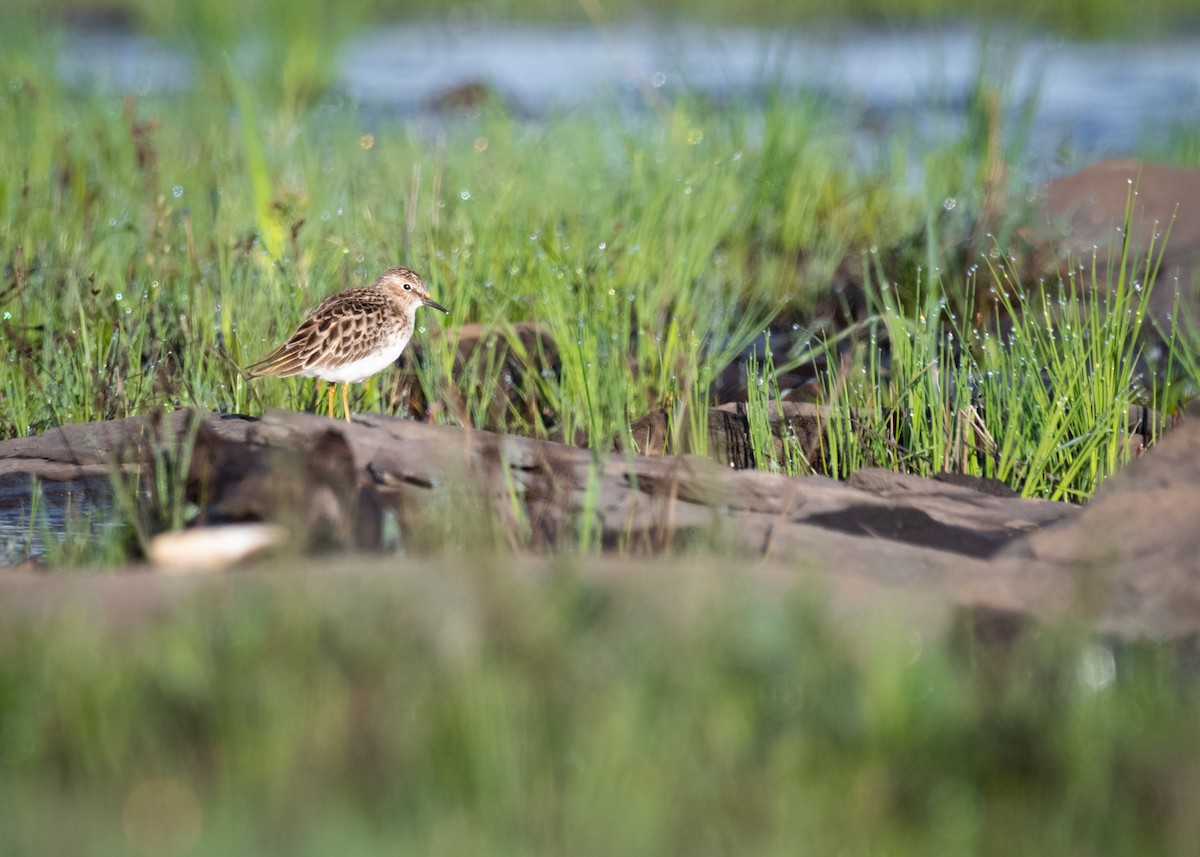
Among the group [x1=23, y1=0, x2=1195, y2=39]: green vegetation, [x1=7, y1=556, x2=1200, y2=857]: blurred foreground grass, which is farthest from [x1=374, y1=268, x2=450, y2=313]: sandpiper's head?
[x1=23, y1=0, x2=1195, y2=39]: green vegetation

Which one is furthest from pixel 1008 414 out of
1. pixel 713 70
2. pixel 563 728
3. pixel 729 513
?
pixel 713 70

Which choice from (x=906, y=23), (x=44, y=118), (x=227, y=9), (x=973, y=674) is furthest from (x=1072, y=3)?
(x=973, y=674)

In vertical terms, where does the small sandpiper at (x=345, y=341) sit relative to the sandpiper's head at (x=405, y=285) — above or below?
below

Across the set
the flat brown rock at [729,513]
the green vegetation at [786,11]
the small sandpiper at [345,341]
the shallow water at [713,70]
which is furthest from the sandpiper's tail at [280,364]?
the green vegetation at [786,11]

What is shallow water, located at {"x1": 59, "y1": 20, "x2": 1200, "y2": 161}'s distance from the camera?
12.0 meters

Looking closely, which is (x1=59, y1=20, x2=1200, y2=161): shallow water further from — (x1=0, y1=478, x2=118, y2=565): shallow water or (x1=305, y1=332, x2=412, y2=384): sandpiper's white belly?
(x1=0, y1=478, x2=118, y2=565): shallow water

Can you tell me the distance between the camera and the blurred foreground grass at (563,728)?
100 inches

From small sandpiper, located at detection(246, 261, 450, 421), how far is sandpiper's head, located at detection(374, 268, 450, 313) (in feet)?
0.47

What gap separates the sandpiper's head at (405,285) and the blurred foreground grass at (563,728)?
8.80 feet

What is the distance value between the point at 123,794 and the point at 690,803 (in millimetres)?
894

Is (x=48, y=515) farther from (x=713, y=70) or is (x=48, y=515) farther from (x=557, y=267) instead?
(x=713, y=70)

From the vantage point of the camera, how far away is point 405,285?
5.84 meters

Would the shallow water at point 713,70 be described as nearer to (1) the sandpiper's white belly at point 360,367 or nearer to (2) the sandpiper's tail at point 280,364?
(1) the sandpiper's white belly at point 360,367

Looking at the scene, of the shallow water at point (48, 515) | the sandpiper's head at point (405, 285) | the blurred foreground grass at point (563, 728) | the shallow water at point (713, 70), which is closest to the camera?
the blurred foreground grass at point (563, 728)
